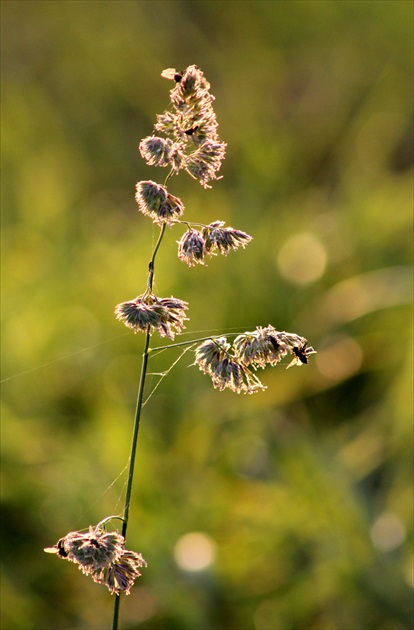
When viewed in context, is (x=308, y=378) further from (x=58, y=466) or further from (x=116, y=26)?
(x=116, y=26)

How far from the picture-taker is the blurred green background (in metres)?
1.57

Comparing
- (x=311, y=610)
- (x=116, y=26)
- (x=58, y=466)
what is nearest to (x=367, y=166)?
(x=58, y=466)

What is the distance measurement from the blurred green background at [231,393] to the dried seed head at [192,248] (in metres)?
0.33

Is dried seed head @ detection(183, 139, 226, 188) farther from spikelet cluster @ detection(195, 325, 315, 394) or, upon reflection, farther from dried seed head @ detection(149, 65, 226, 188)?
spikelet cluster @ detection(195, 325, 315, 394)

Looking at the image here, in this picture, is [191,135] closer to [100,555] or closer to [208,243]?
[208,243]

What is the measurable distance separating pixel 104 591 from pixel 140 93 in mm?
3402

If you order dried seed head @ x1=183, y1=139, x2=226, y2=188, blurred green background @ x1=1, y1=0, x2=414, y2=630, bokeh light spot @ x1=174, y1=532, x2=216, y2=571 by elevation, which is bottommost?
dried seed head @ x1=183, y1=139, x2=226, y2=188

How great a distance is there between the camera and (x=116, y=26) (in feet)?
17.3

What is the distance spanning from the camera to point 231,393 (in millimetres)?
2029

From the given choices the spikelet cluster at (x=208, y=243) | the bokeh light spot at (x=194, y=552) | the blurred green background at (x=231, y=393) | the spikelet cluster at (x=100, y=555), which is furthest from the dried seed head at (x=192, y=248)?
the bokeh light spot at (x=194, y=552)

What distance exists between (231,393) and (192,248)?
4.68 feet

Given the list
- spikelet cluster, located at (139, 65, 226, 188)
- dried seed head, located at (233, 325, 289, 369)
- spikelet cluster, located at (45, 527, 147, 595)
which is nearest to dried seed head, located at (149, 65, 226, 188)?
spikelet cluster, located at (139, 65, 226, 188)

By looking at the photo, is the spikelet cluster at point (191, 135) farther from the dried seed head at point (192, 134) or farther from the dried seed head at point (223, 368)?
the dried seed head at point (223, 368)

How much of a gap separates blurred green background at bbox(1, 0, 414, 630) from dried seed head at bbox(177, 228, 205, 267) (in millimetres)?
327
